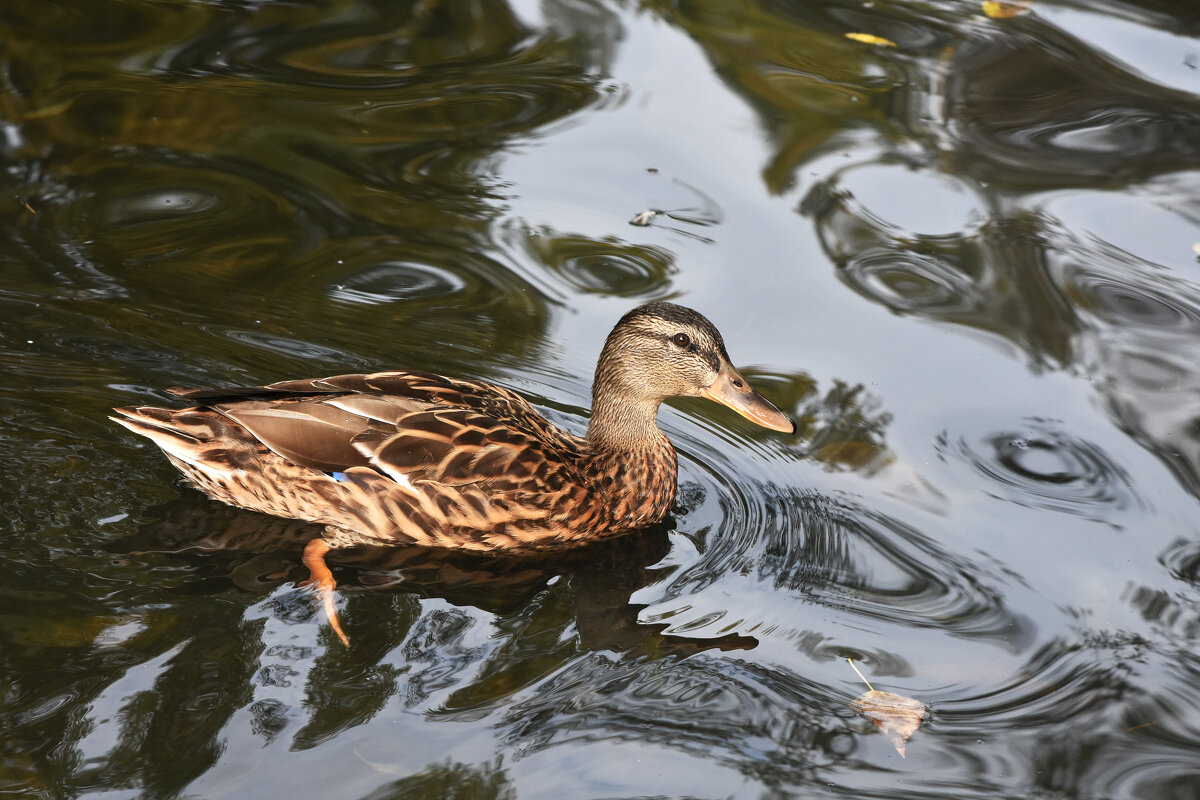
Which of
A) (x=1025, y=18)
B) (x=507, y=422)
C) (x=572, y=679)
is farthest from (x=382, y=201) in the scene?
(x=1025, y=18)

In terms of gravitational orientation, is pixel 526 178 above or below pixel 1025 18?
below

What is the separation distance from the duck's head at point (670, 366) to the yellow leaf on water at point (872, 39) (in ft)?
18.0

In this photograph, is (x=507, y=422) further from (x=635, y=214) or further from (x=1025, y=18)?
(x=1025, y=18)

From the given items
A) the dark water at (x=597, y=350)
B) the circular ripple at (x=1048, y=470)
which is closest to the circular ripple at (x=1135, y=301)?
the dark water at (x=597, y=350)

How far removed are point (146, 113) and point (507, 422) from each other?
4.65 meters

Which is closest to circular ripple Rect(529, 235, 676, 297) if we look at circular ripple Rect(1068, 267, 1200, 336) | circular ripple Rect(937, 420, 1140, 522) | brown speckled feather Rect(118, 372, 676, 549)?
brown speckled feather Rect(118, 372, 676, 549)

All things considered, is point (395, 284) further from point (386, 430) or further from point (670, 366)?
point (670, 366)

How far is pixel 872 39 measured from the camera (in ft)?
36.3

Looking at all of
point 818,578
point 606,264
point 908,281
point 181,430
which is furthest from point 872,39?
point 181,430

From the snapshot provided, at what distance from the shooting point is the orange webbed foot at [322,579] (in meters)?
5.44

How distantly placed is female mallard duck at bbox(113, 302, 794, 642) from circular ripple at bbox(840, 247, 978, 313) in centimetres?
230

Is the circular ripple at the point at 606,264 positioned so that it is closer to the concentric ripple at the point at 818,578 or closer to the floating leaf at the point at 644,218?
the floating leaf at the point at 644,218

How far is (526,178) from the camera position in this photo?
29.6 ft

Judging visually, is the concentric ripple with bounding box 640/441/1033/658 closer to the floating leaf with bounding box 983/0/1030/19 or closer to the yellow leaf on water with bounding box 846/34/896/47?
the yellow leaf on water with bounding box 846/34/896/47
